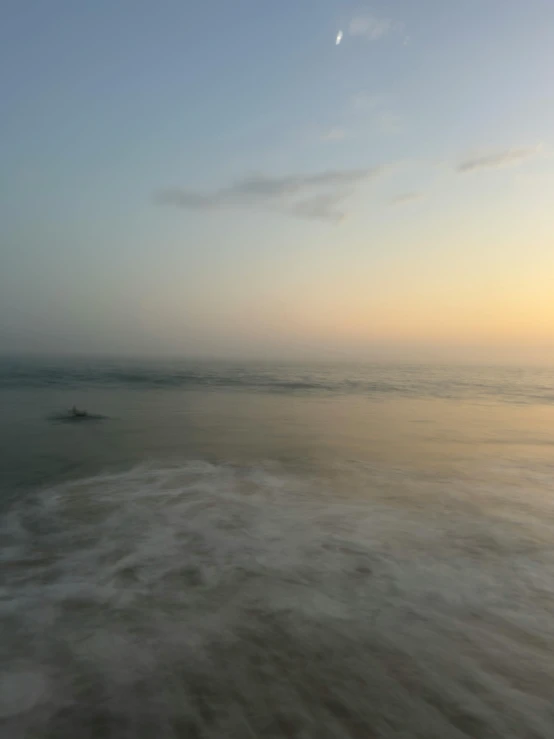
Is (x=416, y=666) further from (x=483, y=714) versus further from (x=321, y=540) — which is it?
(x=321, y=540)

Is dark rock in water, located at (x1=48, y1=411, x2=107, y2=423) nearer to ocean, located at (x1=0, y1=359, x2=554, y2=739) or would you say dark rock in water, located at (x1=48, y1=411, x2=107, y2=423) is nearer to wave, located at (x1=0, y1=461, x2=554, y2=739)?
ocean, located at (x1=0, y1=359, x2=554, y2=739)

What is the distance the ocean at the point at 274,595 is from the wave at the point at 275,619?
18mm

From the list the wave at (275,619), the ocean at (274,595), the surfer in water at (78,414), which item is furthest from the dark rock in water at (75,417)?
the wave at (275,619)

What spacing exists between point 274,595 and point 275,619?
1.38 ft

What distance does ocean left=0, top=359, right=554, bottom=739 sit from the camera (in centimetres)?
297

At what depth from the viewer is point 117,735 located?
274cm

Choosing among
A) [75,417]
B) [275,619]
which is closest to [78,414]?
[75,417]

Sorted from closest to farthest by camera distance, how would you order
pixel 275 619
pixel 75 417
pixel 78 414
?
pixel 275 619, pixel 75 417, pixel 78 414

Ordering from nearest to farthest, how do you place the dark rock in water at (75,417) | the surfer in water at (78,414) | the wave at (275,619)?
1. the wave at (275,619)
2. the dark rock in water at (75,417)
3. the surfer in water at (78,414)

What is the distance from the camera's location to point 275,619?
396cm

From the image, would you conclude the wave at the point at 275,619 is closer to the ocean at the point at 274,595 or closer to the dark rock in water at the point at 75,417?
the ocean at the point at 274,595

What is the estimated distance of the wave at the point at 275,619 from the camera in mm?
2943

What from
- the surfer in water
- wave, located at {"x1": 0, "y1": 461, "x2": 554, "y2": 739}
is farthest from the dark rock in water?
wave, located at {"x1": 0, "y1": 461, "x2": 554, "y2": 739}

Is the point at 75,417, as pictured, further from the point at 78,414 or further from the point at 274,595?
the point at 274,595
